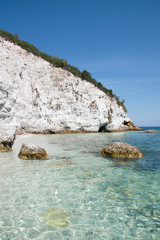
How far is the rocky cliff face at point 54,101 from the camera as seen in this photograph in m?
37.2

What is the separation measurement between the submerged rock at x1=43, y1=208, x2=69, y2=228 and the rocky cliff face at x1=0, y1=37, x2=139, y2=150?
93.1 ft

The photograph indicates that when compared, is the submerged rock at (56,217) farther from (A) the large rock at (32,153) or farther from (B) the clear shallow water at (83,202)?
(A) the large rock at (32,153)

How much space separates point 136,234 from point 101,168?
5.19 m

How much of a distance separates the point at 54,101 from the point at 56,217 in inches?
1667

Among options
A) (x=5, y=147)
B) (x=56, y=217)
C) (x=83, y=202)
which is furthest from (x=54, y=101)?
(x=56, y=217)

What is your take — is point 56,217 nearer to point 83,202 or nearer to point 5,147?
point 83,202

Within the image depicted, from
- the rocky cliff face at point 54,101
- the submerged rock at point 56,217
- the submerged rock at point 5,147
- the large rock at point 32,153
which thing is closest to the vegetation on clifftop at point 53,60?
the rocky cliff face at point 54,101

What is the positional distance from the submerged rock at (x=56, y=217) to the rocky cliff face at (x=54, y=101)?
93.1ft

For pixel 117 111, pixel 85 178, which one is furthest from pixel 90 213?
pixel 117 111

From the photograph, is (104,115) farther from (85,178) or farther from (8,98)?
(85,178)

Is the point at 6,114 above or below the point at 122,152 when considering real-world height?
above

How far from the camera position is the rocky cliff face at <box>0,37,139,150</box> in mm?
37250

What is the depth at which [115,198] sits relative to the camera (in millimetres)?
5383

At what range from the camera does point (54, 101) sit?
149 feet
